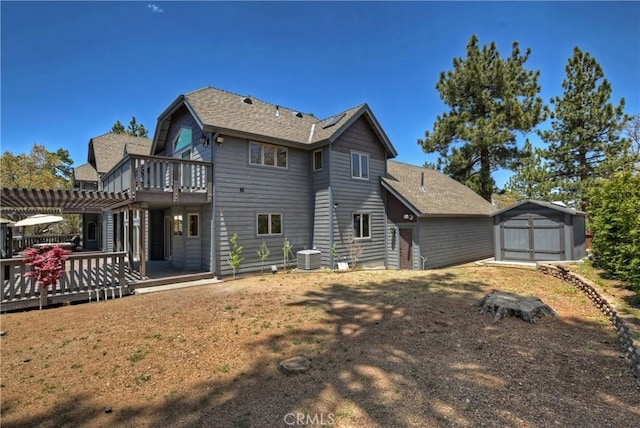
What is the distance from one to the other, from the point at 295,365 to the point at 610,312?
6549 mm

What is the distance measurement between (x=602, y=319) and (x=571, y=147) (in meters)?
23.5

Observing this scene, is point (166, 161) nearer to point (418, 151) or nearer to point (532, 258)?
point (532, 258)

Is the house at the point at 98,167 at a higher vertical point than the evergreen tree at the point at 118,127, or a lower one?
lower

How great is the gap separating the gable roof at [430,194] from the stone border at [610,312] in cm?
534

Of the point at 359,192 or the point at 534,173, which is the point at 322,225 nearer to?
the point at 359,192

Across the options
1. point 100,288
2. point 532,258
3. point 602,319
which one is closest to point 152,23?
point 100,288

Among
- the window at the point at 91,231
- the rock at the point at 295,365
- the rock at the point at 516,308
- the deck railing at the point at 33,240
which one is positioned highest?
the window at the point at 91,231

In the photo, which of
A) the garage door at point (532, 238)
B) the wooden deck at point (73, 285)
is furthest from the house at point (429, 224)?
the wooden deck at point (73, 285)

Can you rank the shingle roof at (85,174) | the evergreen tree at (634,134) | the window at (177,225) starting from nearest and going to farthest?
the window at (177,225), the shingle roof at (85,174), the evergreen tree at (634,134)

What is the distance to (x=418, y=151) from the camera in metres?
28.1

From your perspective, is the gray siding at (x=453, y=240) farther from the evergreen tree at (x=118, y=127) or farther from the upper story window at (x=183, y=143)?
the evergreen tree at (x=118, y=127)

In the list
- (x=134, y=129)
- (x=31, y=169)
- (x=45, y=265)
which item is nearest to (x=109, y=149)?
(x=31, y=169)

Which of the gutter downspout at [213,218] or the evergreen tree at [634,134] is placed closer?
the gutter downspout at [213,218]

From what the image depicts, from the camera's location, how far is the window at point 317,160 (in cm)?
1419
